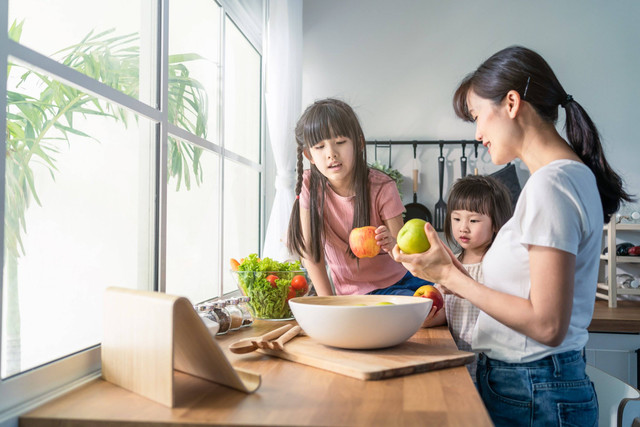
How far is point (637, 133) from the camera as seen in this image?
2.94 meters

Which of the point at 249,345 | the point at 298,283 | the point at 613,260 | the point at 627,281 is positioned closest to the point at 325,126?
the point at 298,283

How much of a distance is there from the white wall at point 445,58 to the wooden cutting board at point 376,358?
7.10 feet

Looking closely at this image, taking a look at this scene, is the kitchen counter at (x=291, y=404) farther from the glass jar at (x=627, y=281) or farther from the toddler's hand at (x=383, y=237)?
the glass jar at (x=627, y=281)

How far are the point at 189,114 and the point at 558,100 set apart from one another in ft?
3.80

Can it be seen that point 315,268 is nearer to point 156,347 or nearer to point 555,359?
point 555,359

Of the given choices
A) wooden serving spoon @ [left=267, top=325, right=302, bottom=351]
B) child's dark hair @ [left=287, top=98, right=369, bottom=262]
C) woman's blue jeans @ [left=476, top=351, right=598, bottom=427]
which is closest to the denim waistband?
woman's blue jeans @ [left=476, top=351, right=598, bottom=427]

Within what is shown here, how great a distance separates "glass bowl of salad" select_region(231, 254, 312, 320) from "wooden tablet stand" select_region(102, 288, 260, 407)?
1.68 ft

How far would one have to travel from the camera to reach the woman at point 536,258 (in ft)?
2.92

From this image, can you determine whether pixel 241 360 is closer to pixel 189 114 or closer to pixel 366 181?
pixel 366 181

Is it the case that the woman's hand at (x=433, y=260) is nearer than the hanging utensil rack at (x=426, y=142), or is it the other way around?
the woman's hand at (x=433, y=260)

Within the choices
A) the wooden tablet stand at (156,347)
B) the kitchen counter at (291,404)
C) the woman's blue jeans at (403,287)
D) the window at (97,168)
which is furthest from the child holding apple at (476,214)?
the wooden tablet stand at (156,347)

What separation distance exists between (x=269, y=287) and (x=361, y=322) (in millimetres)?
480

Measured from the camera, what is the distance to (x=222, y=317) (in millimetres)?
1169

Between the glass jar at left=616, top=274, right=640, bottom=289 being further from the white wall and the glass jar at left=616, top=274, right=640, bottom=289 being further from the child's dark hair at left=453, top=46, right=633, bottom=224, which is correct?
the child's dark hair at left=453, top=46, right=633, bottom=224
